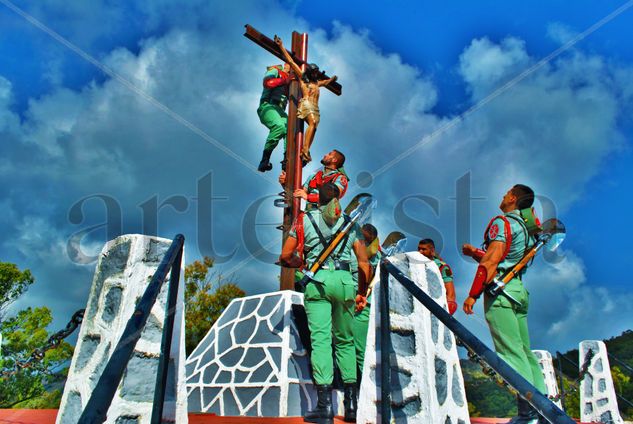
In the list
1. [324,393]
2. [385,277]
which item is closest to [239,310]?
[324,393]

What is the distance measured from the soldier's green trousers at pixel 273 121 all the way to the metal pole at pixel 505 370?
466cm

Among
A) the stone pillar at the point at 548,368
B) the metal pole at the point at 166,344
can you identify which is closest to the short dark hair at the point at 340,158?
the metal pole at the point at 166,344

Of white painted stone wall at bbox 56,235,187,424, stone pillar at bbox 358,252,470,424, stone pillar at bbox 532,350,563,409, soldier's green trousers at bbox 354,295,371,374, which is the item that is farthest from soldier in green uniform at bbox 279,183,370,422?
stone pillar at bbox 532,350,563,409

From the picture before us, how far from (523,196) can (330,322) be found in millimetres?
1962

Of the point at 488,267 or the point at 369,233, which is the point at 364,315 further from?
the point at 488,267

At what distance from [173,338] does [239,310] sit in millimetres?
3195

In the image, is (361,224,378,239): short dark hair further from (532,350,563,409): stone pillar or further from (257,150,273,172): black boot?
(532,350,563,409): stone pillar

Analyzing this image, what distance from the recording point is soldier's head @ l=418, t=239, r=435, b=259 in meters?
5.68

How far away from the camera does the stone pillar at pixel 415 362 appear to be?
2939 millimetres

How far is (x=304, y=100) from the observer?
7.17 m

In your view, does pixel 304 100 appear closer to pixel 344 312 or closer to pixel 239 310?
pixel 239 310

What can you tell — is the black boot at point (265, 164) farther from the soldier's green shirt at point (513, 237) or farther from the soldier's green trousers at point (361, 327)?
the soldier's green shirt at point (513, 237)

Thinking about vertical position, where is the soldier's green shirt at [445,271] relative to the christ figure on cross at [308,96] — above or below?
below

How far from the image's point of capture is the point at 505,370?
1947 mm
